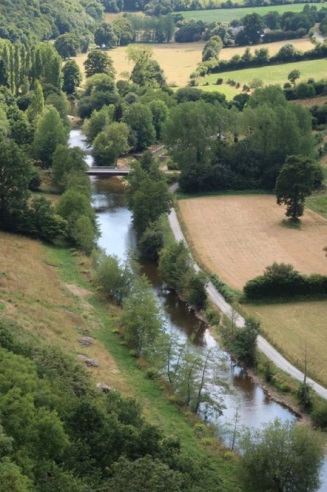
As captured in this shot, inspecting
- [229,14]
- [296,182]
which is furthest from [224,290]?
[229,14]

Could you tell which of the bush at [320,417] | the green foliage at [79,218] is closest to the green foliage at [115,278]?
the green foliage at [79,218]

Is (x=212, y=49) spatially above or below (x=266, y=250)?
above

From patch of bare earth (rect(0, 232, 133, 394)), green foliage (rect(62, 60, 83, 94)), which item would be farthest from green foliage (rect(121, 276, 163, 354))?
green foliage (rect(62, 60, 83, 94))

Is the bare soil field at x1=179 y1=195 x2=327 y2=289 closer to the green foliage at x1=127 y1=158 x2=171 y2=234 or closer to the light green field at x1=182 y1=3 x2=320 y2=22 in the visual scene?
the green foliage at x1=127 y1=158 x2=171 y2=234

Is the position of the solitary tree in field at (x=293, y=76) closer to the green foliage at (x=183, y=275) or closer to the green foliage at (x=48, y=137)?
the green foliage at (x=48, y=137)

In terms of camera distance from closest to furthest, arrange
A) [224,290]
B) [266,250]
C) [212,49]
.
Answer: [224,290] → [266,250] → [212,49]

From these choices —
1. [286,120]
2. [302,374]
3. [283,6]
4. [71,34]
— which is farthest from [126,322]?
[283,6]

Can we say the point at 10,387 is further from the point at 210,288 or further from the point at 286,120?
the point at 286,120

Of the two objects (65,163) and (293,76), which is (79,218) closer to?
(65,163)
